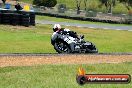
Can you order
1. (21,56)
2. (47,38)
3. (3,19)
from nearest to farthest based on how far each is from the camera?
(21,56) → (47,38) → (3,19)

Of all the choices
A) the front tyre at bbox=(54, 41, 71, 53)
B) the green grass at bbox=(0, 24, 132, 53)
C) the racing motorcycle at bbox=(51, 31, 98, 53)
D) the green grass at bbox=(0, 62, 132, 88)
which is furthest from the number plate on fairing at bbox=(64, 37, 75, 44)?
the green grass at bbox=(0, 62, 132, 88)

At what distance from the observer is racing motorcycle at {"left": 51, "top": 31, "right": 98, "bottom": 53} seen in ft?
57.1

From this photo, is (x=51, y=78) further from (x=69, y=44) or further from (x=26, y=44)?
(x=26, y=44)

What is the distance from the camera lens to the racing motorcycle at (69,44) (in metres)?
17.4

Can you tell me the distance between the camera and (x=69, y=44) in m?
17.5

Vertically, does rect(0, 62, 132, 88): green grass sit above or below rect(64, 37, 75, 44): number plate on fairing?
below

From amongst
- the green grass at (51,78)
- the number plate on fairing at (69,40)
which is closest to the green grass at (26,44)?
the number plate on fairing at (69,40)

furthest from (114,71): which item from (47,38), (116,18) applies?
(116,18)

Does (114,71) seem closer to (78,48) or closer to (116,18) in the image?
(78,48)

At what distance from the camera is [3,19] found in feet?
111

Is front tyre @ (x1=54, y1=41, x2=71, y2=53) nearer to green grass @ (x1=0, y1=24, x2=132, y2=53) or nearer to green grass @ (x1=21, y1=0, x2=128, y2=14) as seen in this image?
green grass @ (x1=0, y1=24, x2=132, y2=53)

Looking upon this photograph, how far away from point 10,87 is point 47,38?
63.4 feet

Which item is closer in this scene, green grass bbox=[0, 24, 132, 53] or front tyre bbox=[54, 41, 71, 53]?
front tyre bbox=[54, 41, 71, 53]

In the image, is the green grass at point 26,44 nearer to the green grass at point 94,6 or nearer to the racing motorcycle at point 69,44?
the racing motorcycle at point 69,44
